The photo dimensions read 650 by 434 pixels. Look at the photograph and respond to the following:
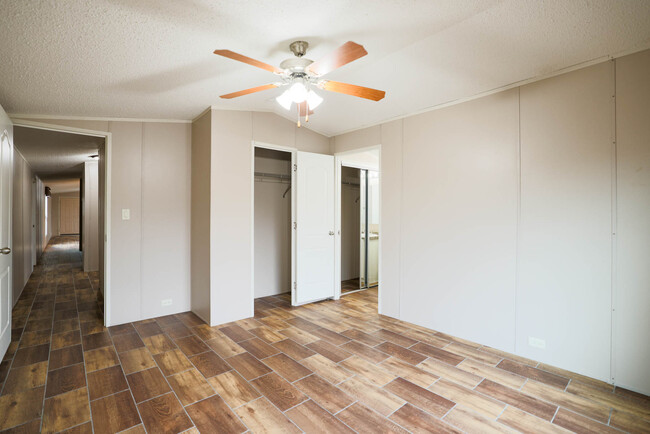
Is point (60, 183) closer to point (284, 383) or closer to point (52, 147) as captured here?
point (52, 147)

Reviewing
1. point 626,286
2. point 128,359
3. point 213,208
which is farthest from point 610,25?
point 128,359

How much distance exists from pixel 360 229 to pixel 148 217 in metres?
→ 3.16

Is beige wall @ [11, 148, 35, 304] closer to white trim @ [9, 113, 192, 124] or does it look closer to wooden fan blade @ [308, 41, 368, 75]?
white trim @ [9, 113, 192, 124]

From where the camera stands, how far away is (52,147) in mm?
4621

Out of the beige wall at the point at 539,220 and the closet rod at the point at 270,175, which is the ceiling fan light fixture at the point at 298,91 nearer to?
the beige wall at the point at 539,220

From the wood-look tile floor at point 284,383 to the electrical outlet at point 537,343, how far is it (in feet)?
0.49

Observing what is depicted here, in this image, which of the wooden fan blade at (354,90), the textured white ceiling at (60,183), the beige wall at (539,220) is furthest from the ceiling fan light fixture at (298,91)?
the textured white ceiling at (60,183)

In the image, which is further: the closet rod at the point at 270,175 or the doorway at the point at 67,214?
the doorway at the point at 67,214

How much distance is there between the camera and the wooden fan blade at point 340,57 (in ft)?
5.10

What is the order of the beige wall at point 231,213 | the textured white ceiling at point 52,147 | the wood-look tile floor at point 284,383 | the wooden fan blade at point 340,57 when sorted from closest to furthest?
1. the wooden fan blade at point 340,57
2. the wood-look tile floor at point 284,383
3. the beige wall at point 231,213
4. the textured white ceiling at point 52,147

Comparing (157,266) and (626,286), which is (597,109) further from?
(157,266)

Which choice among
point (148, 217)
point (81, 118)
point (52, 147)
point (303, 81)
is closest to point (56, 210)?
point (52, 147)

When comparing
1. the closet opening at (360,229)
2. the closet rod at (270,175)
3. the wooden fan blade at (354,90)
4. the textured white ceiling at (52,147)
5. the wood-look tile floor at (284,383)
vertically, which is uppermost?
the textured white ceiling at (52,147)

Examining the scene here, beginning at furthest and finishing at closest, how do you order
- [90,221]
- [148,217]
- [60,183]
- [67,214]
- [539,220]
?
[67,214] → [60,183] → [90,221] → [148,217] → [539,220]
